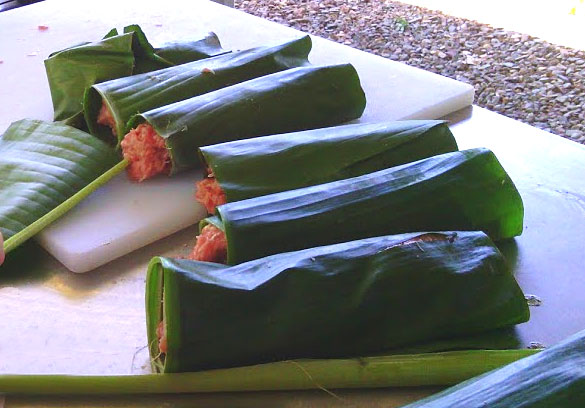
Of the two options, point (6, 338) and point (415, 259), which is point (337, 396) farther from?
point (6, 338)

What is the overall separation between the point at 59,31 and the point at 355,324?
6.04ft

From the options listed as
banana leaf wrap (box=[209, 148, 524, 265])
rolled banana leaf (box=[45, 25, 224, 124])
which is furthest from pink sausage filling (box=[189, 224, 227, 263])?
rolled banana leaf (box=[45, 25, 224, 124])

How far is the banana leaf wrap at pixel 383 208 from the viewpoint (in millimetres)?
1447

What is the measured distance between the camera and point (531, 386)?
1.10 metres

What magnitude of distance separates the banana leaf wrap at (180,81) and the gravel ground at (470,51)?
2049 millimetres

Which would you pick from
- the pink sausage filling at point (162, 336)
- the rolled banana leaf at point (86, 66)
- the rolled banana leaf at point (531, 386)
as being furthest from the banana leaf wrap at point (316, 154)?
the rolled banana leaf at point (531, 386)

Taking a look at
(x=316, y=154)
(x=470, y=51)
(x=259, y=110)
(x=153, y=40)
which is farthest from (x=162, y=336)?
(x=470, y=51)

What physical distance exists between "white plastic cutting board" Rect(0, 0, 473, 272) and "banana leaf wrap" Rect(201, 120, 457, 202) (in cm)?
15

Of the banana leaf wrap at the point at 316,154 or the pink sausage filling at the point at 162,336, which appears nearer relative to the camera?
the pink sausage filling at the point at 162,336

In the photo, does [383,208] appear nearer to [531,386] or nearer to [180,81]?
[531,386]

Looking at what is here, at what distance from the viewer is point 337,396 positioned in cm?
129

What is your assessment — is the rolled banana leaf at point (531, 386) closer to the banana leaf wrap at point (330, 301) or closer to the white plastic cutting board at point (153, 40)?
the banana leaf wrap at point (330, 301)

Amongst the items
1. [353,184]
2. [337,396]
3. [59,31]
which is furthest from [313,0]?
[337,396]

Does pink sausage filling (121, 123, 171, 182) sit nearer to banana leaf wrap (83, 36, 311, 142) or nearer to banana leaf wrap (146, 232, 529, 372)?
banana leaf wrap (83, 36, 311, 142)
